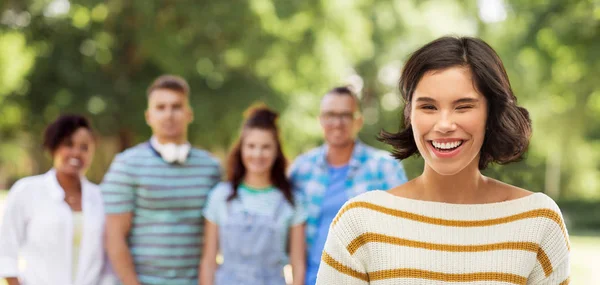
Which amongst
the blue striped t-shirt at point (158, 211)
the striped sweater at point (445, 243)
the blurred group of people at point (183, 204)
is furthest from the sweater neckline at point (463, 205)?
the blue striped t-shirt at point (158, 211)

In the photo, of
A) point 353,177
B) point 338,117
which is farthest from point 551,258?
point 338,117

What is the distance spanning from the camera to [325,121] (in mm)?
4531

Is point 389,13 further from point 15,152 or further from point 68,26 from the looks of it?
point 15,152

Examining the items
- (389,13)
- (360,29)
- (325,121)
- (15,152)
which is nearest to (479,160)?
(325,121)

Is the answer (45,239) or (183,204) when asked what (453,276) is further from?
(45,239)

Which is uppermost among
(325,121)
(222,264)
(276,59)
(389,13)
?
(389,13)

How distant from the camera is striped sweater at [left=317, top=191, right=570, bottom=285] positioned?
209cm

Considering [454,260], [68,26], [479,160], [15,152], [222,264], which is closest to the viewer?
[454,260]

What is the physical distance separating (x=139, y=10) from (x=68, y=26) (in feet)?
7.56

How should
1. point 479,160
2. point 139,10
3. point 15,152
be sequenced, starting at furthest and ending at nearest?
point 15,152 → point 139,10 → point 479,160

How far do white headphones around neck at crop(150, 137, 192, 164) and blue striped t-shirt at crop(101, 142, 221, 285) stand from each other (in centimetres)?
3

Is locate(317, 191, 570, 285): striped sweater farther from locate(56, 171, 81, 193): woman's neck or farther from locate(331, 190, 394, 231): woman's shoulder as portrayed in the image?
locate(56, 171, 81, 193): woman's neck

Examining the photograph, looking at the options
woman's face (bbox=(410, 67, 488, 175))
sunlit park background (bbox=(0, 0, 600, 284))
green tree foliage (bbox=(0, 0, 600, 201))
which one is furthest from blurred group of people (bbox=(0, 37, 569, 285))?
green tree foliage (bbox=(0, 0, 600, 201))

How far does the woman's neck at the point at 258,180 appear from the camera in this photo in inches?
173
